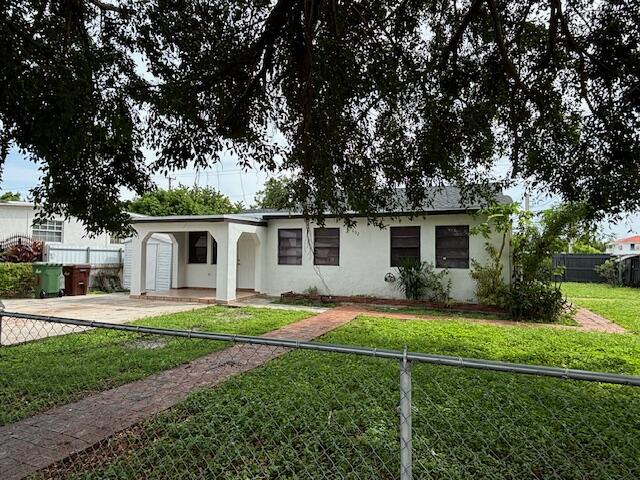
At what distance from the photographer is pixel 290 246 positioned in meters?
14.1

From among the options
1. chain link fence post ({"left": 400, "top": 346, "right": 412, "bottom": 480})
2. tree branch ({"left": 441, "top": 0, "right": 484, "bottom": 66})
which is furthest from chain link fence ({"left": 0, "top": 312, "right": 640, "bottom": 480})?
tree branch ({"left": 441, "top": 0, "right": 484, "bottom": 66})

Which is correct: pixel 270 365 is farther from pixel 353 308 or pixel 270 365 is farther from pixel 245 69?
pixel 353 308

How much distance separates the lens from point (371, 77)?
17.2 feet

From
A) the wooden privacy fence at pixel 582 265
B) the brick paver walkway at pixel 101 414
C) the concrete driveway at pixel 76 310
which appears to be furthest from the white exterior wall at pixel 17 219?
the wooden privacy fence at pixel 582 265

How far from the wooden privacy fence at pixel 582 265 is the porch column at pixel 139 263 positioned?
19483mm

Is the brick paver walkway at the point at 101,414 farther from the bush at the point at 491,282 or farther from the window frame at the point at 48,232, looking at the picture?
the window frame at the point at 48,232

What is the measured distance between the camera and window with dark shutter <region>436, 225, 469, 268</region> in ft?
39.0

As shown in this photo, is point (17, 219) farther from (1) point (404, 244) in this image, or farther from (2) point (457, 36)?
(2) point (457, 36)

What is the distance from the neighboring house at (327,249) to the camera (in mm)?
11945

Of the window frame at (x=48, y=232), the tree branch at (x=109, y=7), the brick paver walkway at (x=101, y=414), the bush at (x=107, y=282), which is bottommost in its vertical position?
the brick paver walkway at (x=101, y=414)

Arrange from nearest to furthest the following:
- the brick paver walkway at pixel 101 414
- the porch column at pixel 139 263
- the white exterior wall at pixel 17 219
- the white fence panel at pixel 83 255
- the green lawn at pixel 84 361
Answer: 1. the brick paver walkway at pixel 101 414
2. the green lawn at pixel 84 361
3. the porch column at pixel 139 263
4. the white fence panel at pixel 83 255
5. the white exterior wall at pixel 17 219

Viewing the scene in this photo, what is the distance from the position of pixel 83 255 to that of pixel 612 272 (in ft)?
76.8

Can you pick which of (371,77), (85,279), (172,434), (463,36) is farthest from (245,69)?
(85,279)

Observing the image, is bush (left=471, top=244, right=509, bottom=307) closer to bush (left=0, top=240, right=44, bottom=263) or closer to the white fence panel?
the white fence panel
